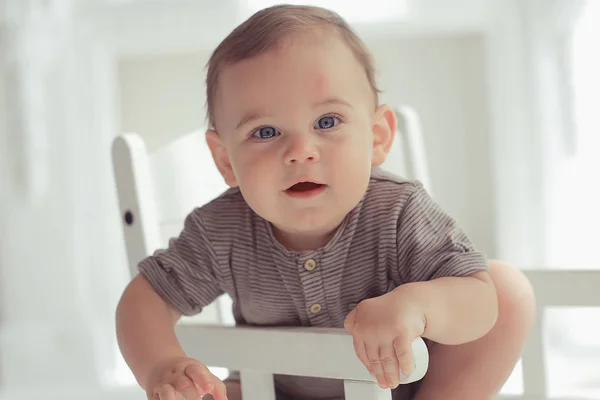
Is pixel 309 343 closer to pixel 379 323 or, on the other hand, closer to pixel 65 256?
pixel 379 323

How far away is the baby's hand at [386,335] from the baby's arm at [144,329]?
6.4 inches

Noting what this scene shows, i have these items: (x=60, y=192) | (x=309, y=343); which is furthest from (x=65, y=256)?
(x=309, y=343)

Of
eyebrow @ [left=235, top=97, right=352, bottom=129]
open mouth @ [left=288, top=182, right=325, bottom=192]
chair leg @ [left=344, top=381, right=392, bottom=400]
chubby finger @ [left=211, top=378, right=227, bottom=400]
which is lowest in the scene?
chair leg @ [left=344, top=381, right=392, bottom=400]

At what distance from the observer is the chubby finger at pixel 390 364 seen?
59cm

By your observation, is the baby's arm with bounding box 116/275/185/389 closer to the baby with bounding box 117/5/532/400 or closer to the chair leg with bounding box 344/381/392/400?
the baby with bounding box 117/5/532/400

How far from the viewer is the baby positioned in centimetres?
65

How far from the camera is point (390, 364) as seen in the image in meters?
0.59

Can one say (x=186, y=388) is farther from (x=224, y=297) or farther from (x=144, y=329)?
(x=224, y=297)

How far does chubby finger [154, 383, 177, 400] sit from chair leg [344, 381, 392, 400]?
0.42 ft

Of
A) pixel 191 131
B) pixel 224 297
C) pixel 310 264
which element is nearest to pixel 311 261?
pixel 310 264

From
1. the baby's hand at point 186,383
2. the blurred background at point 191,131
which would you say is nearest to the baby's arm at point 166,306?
the baby's hand at point 186,383

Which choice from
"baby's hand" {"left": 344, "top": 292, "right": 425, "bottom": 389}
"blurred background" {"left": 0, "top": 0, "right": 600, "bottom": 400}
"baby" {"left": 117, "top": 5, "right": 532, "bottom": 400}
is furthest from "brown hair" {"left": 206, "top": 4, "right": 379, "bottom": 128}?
"blurred background" {"left": 0, "top": 0, "right": 600, "bottom": 400}

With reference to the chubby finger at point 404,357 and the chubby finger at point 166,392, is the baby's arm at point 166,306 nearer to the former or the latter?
the chubby finger at point 166,392

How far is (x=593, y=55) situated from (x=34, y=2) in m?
1.02
